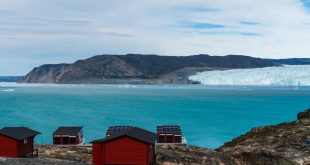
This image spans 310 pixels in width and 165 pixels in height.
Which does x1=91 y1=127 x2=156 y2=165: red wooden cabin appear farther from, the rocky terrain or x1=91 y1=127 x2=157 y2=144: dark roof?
the rocky terrain

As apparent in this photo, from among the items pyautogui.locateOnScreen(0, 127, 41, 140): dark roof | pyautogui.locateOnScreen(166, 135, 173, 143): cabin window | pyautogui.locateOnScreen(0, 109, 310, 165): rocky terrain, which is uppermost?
pyautogui.locateOnScreen(0, 127, 41, 140): dark roof

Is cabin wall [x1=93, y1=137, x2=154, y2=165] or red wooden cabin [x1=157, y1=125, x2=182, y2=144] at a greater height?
cabin wall [x1=93, y1=137, x2=154, y2=165]

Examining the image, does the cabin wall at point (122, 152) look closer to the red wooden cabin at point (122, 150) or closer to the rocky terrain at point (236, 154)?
the red wooden cabin at point (122, 150)

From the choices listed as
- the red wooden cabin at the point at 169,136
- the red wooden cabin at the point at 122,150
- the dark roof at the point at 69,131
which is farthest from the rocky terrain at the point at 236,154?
the red wooden cabin at the point at 169,136

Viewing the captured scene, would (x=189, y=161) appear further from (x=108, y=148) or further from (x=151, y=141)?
(x=108, y=148)

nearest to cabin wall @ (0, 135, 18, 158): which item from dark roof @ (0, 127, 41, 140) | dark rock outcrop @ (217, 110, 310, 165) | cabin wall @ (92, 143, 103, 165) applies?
dark roof @ (0, 127, 41, 140)

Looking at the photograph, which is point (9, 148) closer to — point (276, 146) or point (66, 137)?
point (66, 137)
